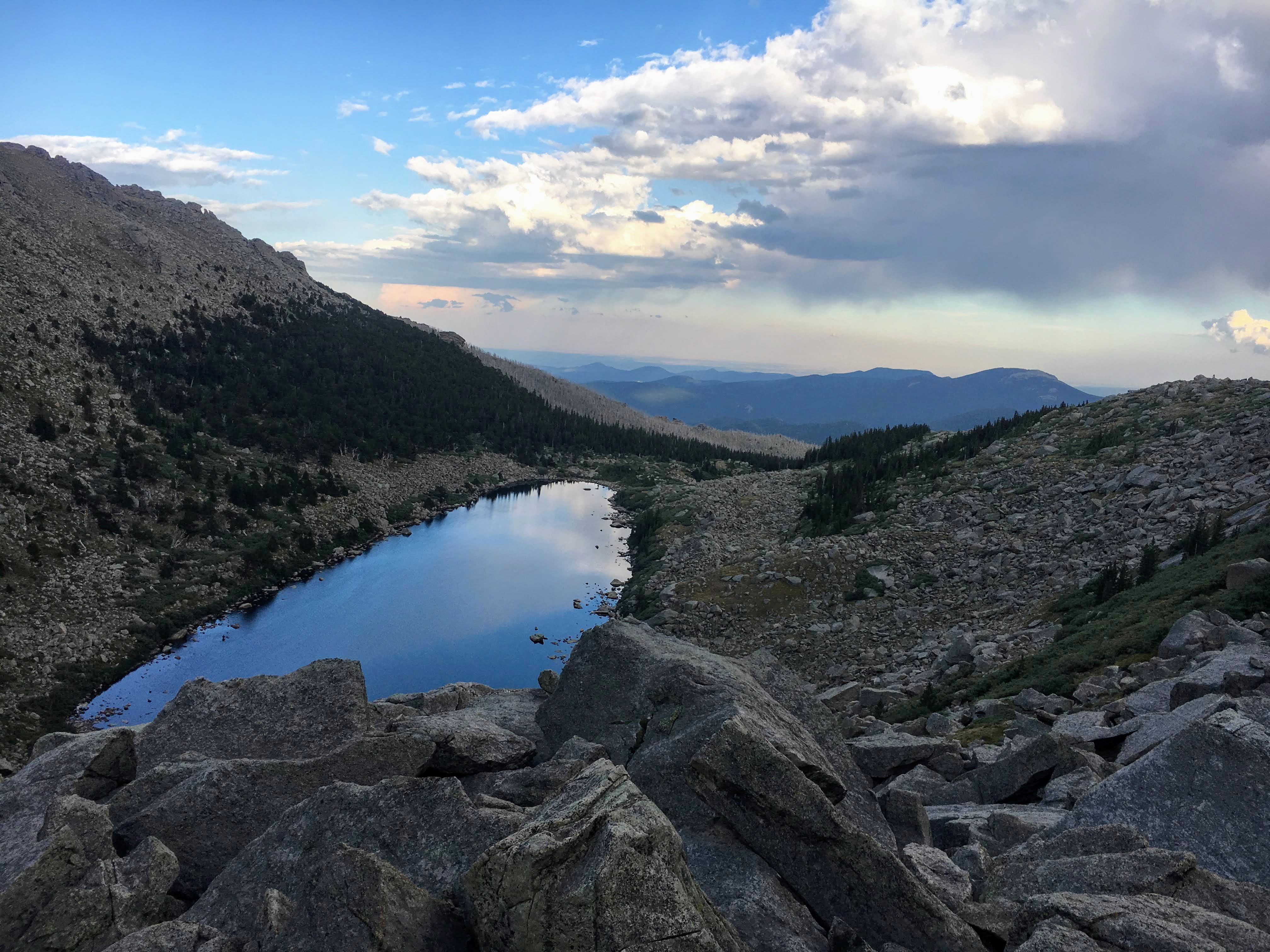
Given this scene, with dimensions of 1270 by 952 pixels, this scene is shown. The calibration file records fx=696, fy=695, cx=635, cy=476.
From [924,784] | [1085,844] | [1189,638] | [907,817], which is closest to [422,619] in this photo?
[924,784]

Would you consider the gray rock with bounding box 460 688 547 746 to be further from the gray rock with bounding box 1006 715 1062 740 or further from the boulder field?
the gray rock with bounding box 1006 715 1062 740

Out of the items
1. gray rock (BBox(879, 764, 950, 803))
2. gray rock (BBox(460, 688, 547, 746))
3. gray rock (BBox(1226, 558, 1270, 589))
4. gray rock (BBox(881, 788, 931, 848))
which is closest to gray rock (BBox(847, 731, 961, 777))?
gray rock (BBox(879, 764, 950, 803))

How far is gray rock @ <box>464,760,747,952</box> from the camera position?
16.3 feet

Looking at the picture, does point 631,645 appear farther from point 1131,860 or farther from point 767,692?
point 1131,860

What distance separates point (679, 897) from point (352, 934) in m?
2.65

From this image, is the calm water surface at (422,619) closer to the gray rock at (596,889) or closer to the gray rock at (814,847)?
the gray rock at (814,847)

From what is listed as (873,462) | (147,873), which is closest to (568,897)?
(147,873)

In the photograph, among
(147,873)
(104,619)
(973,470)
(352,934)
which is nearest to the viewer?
(352,934)

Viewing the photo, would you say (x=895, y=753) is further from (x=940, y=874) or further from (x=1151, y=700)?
(x=940, y=874)

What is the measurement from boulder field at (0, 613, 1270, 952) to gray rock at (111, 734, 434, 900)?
0.09 ft

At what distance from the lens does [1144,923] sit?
5.20m

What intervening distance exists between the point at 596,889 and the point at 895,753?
30.4 ft

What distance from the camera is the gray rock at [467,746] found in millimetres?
9281

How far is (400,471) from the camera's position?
83438 millimetres
